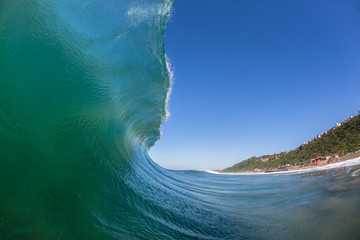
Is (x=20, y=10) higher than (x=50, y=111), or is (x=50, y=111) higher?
(x=20, y=10)

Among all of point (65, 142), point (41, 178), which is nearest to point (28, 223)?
point (41, 178)

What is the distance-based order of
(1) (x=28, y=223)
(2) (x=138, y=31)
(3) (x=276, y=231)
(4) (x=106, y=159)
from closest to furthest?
(1) (x=28, y=223), (3) (x=276, y=231), (4) (x=106, y=159), (2) (x=138, y=31)

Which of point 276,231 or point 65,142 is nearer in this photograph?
point 276,231

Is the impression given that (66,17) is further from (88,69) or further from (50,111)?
(50,111)

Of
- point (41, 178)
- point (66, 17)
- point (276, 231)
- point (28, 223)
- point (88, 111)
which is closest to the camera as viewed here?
point (28, 223)

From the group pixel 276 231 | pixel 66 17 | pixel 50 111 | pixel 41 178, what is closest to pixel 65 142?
pixel 50 111

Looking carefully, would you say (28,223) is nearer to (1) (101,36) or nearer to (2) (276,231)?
(2) (276,231)

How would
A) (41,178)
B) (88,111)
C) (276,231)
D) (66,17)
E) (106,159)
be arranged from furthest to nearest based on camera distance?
(106,159)
(88,111)
(66,17)
(276,231)
(41,178)

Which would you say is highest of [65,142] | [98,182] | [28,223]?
[65,142]

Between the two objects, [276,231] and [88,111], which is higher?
[88,111]
